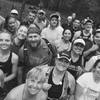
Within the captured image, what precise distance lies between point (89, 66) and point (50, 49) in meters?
0.81

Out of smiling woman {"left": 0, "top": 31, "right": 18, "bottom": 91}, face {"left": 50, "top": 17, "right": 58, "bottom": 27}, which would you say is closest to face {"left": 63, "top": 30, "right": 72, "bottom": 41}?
face {"left": 50, "top": 17, "right": 58, "bottom": 27}

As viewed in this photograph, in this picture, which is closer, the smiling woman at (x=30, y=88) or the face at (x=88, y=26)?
the smiling woman at (x=30, y=88)

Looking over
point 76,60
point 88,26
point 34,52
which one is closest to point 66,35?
point 88,26

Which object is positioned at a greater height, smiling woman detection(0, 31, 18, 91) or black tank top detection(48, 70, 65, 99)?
smiling woman detection(0, 31, 18, 91)

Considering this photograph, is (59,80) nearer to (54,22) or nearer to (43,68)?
(43,68)

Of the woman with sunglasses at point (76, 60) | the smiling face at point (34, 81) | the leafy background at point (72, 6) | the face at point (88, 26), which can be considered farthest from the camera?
the leafy background at point (72, 6)

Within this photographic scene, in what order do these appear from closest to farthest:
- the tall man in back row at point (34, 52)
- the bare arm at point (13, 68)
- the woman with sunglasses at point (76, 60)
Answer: the bare arm at point (13, 68) < the tall man in back row at point (34, 52) < the woman with sunglasses at point (76, 60)

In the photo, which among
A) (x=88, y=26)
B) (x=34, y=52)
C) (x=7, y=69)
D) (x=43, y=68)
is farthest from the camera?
(x=88, y=26)

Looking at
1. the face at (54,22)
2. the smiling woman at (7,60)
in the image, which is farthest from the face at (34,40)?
the face at (54,22)

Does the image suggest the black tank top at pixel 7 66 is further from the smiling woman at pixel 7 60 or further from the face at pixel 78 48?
the face at pixel 78 48

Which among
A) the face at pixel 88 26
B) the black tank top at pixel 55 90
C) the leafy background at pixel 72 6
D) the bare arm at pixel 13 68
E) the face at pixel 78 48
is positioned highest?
the leafy background at pixel 72 6

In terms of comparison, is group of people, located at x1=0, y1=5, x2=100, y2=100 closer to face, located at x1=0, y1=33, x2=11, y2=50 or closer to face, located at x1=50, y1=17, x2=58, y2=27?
face, located at x1=0, y1=33, x2=11, y2=50

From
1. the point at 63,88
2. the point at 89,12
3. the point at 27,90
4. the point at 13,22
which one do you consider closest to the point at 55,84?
the point at 63,88

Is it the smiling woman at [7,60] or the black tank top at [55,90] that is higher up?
the smiling woman at [7,60]
